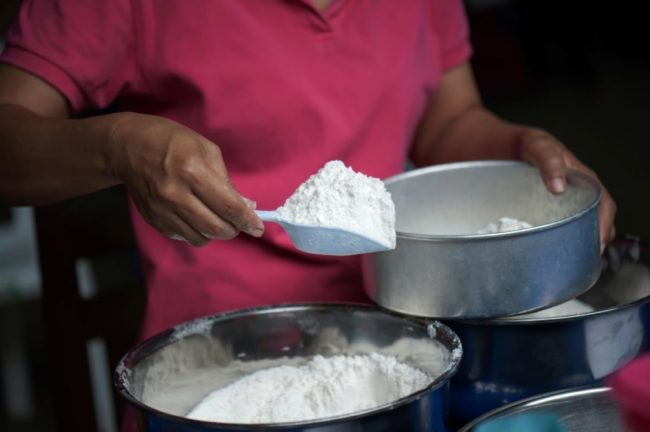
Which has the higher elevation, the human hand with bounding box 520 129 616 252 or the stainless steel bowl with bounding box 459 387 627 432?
the human hand with bounding box 520 129 616 252

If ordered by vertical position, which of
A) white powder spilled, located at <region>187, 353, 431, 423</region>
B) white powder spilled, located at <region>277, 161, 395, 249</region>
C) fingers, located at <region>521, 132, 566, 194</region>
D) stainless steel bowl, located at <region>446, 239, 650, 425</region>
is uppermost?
white powder spilled, located at <region>277, 161, 395, 249</region>

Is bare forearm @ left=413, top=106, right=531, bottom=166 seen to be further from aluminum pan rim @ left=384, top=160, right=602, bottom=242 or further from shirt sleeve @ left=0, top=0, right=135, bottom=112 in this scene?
shirt sleeve @ left=0, top=0, right=135, bottom=112

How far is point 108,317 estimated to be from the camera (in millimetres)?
1385

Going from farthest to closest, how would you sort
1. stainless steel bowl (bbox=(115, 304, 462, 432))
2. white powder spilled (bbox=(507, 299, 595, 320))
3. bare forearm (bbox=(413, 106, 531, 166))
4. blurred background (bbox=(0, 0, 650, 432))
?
blurred background (bbox=(0, 0, 650, 432)) → bare forearm (bbox=(413, 106, 531, 166)) → white powder spilled (bbox=(507, 299, 595, 320)) → stainless steel bowl (bbox=(115, 304, 462, 432))

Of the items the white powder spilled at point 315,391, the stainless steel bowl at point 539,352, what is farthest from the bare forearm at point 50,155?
the stainless steel bowl at point 539,352

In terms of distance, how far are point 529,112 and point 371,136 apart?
4593 millimetres

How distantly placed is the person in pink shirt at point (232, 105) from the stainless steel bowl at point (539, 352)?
195 mm

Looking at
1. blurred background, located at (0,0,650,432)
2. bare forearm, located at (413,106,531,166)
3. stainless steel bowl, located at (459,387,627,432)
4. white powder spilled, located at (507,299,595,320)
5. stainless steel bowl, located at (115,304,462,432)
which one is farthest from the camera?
blurred background, located at (0,0,650,432)

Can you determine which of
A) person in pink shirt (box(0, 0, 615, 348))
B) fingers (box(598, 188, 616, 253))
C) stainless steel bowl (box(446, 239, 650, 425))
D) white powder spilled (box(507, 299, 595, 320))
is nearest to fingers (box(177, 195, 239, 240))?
person in pink shirt (box(0, 0, 615, 348))

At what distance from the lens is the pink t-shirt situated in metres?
1.02

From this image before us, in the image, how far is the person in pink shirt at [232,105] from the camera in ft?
3.27

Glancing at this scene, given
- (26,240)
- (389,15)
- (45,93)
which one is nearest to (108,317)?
(45,93)

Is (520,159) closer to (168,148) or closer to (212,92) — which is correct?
(212,92)

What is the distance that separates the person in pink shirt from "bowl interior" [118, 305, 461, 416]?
97 millimetres
